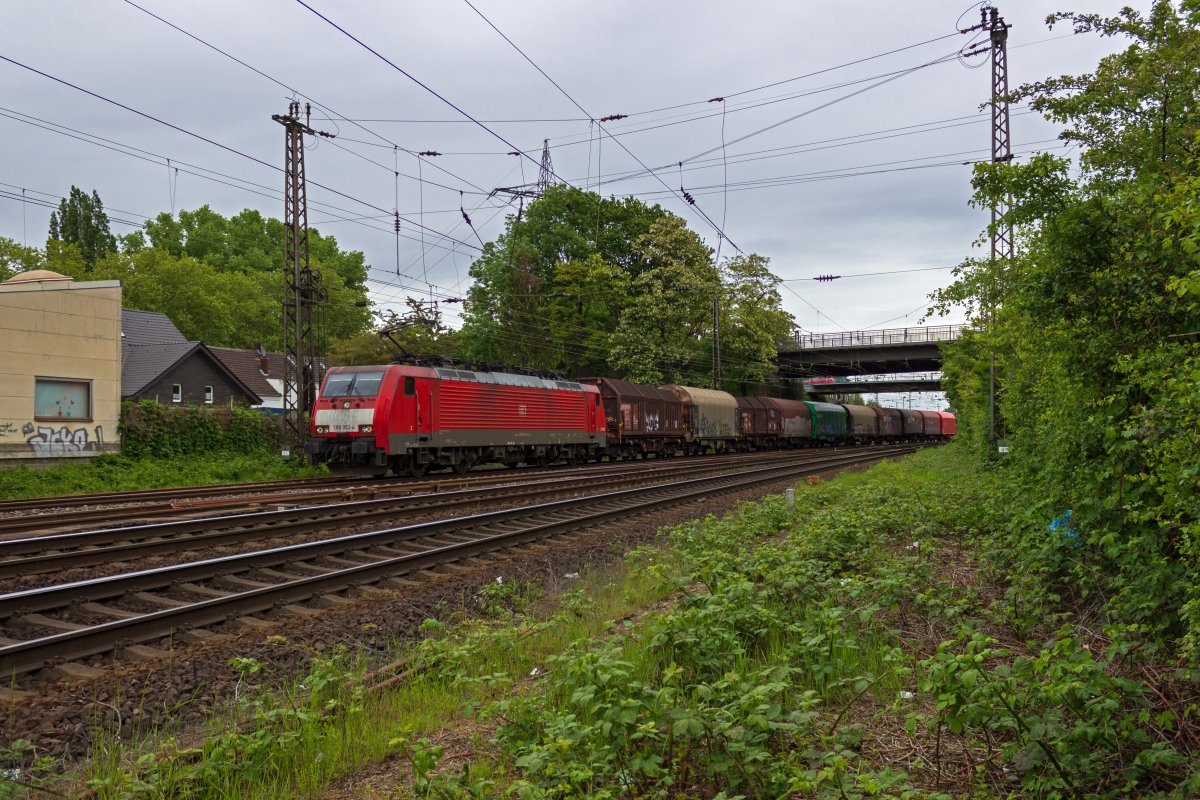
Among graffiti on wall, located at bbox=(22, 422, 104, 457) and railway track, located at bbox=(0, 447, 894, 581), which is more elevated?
graffiti on wall, located at bbox=(22, 422, 104, 457)

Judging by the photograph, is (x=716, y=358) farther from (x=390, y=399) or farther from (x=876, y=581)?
(x=876, y=581)

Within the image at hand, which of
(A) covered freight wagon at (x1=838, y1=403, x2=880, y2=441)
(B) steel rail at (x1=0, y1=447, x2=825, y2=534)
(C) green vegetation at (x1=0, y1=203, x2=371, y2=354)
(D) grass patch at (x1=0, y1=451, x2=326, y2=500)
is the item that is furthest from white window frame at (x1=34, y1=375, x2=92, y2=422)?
(A) covered freight wagon at (x1=838, y1=403, x2=880, y2=441)

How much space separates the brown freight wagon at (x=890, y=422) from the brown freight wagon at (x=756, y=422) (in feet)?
52.6

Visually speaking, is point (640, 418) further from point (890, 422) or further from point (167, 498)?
point (890, 422)

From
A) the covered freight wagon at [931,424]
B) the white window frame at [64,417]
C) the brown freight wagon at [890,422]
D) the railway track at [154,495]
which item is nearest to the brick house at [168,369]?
the white window frame at [64,417]

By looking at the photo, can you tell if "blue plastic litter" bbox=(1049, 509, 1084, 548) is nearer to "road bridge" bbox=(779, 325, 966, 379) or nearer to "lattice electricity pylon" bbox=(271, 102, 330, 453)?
"lattice electricity pylon" bbox=(271, 102, 330, 453)

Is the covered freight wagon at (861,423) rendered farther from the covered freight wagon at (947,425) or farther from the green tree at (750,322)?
the covered freight wagon at (947,425)

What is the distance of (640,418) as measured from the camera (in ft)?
110

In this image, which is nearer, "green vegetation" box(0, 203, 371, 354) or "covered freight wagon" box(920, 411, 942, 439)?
"green vegetation" box(0, 203, 371, 354)

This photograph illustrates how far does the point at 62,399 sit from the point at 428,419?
33.0ft

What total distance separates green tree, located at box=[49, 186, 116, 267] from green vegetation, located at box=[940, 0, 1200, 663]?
77.2 m

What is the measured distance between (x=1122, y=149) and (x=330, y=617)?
329 inches

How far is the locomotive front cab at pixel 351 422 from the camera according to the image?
19.9 meters

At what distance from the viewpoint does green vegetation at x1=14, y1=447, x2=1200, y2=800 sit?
339 centimetres
